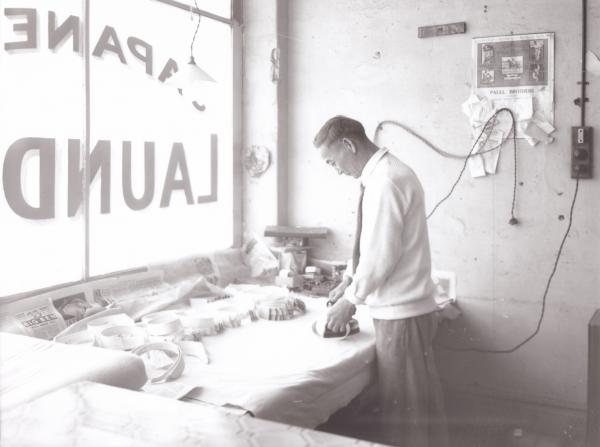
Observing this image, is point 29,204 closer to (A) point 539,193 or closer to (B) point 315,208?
(B) point 315,208

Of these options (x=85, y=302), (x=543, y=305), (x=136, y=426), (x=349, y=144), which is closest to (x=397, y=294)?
(x=349, y=144)

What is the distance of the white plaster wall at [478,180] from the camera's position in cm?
324

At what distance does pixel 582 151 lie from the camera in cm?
317

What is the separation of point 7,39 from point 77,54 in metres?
0.35

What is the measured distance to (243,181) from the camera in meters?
4.06

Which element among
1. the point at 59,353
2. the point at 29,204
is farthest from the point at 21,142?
the point at 59,353

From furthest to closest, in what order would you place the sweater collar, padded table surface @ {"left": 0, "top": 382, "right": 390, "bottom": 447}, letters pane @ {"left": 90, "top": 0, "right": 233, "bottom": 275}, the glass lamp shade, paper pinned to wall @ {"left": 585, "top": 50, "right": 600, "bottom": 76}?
paper pinned to wall @ {"left": 585, "top": 50, "right": 600, "bottom": 76} < letters pane @ {"left": 90, "top": 0, "right": 233, "bottom": 275} < the glass lamp shade < the sweater collar < padded table surface @ {"left": 0, "top": 382, "right": 390, "bottom": 447}

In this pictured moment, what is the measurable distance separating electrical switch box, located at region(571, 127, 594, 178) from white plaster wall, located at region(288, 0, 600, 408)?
1.8 inches

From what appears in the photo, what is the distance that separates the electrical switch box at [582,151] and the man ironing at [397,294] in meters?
1.17

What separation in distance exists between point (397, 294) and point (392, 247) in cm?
20

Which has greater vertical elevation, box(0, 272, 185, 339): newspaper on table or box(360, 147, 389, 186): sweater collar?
box(360, 147, 389, 186): sweater collar

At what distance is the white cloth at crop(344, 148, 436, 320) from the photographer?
7.89 ft

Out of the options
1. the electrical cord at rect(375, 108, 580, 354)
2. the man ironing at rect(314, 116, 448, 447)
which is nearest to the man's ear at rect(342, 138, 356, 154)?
the man ironing at rect(314, 116, 448, 447)

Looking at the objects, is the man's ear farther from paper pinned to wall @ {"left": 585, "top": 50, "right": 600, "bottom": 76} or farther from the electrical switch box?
paper pinned to wall @ {"left": 585, "top": 50, "right": 600, "bottom": 76}
